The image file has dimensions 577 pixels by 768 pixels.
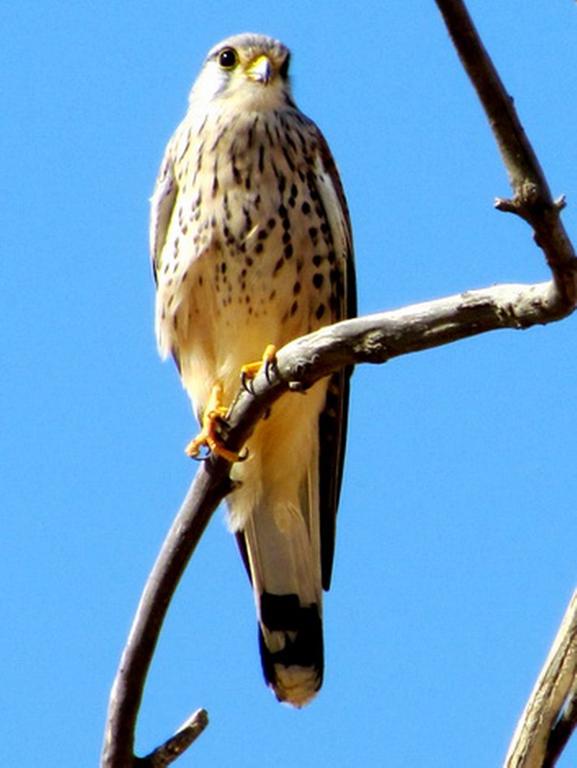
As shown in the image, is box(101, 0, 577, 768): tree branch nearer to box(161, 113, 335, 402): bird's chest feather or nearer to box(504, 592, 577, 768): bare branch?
box(504, 592, 577, 768): bare branch

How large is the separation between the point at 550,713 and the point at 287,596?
1.89m

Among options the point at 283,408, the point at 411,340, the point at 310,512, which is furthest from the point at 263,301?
the point at 411,340

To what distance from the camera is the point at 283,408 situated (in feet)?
16.1

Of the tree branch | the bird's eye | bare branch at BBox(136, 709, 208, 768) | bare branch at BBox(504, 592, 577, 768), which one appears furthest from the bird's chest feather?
bare branch at BBox(504, 592, 577, 768)

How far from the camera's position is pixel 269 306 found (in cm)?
472

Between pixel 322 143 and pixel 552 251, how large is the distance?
2532 millimetres

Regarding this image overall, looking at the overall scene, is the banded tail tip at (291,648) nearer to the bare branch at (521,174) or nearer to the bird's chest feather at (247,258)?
the bird's chest feather at (247,258)

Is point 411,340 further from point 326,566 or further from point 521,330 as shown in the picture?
point 326,566

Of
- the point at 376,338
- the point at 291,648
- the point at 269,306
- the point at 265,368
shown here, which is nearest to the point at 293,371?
the point at 265,368

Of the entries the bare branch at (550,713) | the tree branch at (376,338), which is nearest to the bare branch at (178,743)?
the tree branch at (376,338)

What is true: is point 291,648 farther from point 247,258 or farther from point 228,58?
point 228,58

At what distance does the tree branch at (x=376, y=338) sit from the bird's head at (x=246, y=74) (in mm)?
1518

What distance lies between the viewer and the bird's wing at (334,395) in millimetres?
4855

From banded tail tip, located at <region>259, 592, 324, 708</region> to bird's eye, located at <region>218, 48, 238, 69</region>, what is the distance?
1725mm
